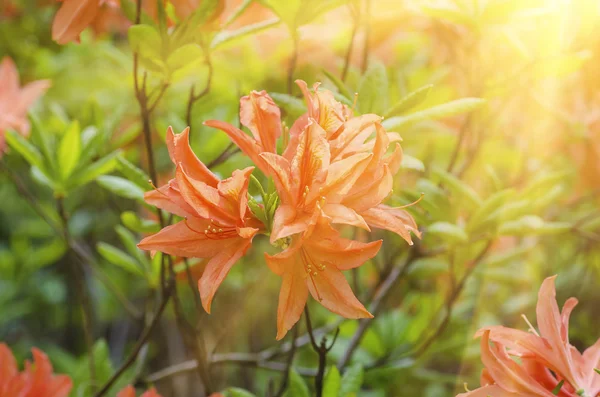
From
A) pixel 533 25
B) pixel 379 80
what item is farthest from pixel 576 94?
pixel 379 80

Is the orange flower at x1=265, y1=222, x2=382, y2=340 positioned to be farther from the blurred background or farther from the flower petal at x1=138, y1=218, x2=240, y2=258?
the blurred background

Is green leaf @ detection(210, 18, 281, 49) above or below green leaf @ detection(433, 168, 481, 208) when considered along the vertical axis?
above

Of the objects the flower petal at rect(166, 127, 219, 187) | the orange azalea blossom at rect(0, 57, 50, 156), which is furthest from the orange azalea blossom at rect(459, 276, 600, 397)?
the orange azalea blossom at rect(0, 57, 50, 156)

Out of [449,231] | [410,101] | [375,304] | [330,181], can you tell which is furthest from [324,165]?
[375,304]

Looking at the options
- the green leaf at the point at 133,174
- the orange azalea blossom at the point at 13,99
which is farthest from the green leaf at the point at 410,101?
the orange azalea blossom at the point at 13,99

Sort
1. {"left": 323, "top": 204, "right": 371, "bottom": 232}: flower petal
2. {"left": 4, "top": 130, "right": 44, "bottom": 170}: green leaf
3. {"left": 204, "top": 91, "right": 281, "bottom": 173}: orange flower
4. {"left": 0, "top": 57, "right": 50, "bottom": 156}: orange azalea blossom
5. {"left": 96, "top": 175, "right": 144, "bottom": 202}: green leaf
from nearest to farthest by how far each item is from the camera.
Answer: {"left": 323, "top": 204, "right": 371, "bottom": 232}: flower petal < {"left": 204, "top": 91, "right": 281, "bottom": 173}: orange flower < {"left": 96, "top": 175, "right": 144, "bottom": 202}: green leaf < {"left": 4, "top": 130, "right": 44, "bottom": 170}: green leaf < {"left": 0, "top": 57, "right": 50, "bottom": 156}: orange azalea blossom

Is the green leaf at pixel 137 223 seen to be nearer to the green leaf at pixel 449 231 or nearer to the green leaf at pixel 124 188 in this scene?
the green leaf at pixel 124 188

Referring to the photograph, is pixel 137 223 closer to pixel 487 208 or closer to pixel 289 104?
pixel 289 104
